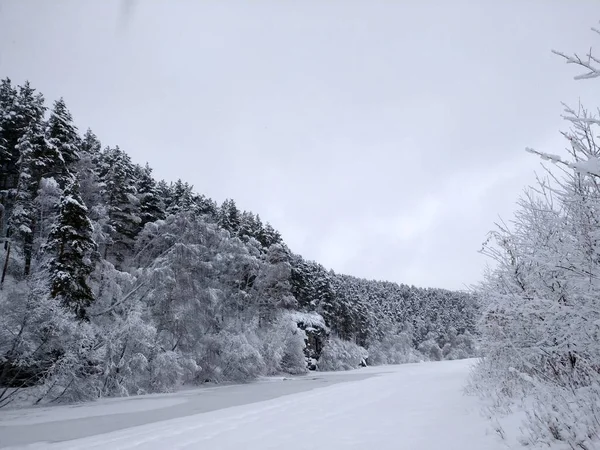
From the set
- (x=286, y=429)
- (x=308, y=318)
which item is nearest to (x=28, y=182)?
(x=286, y=429)

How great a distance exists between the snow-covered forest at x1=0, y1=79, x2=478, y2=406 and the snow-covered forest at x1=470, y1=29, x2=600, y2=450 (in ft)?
20.5

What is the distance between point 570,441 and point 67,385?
19862 millimetres

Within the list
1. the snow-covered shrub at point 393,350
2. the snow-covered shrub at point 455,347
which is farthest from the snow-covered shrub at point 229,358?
the snow-covered shrub at point 455,347

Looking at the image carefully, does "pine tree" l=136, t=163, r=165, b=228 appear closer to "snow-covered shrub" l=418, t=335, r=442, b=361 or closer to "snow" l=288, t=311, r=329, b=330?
"snow" l=288, t=311, r=329, b=330

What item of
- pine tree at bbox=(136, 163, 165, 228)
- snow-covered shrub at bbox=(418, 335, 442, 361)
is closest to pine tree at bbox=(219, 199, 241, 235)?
pine tree at bbox=(136, 163, 165, 228)

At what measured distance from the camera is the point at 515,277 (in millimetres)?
8844

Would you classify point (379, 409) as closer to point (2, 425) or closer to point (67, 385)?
point (2, 425)

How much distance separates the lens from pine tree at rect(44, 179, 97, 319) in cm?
1833

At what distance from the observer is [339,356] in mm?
53969

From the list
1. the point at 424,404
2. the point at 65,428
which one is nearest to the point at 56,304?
the point at 65,428

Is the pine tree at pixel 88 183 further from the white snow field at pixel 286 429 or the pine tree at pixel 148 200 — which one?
the white snow field at pixel 286 429

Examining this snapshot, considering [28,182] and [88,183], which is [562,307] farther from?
[88,183]

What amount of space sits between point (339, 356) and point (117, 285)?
39.3 meters

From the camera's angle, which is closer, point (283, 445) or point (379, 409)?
point (283, 445)
